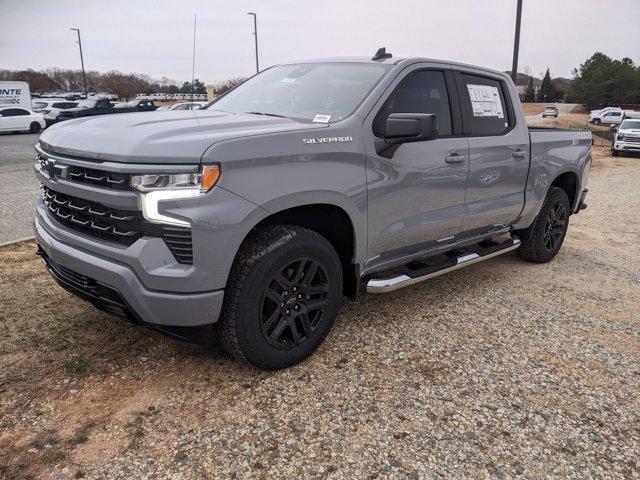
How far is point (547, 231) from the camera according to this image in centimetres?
552

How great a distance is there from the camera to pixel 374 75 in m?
3.56

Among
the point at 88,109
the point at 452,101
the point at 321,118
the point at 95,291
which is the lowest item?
the point at 95,291

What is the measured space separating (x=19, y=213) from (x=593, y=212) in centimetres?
930

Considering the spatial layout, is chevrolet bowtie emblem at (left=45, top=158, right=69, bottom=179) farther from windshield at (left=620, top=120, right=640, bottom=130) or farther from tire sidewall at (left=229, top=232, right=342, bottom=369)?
windshield at (left=620, top=120, right=640, bottom=130)

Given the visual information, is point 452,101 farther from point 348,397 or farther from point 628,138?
point 628,138

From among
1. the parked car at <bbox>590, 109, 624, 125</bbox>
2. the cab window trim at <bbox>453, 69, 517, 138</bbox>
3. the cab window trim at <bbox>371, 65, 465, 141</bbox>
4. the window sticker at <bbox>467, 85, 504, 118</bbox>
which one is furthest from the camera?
the parked car at <bbox>590, 109, 624, 125</bbox>

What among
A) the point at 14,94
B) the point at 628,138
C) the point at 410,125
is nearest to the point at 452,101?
the point at 410,125

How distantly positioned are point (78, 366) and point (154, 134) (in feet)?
4.90

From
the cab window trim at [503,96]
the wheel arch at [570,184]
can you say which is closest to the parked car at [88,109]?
the wheel arch at [570,184]

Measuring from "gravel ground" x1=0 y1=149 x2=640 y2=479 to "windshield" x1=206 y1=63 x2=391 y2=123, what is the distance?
1571 mm

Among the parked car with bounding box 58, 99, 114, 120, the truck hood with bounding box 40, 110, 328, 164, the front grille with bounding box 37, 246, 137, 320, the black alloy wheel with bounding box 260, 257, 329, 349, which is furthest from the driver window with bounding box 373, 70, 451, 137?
the parked car with bounding box 58, 99, 114, 120

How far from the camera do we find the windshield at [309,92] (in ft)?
11.2

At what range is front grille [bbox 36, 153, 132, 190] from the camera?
99.6 inches

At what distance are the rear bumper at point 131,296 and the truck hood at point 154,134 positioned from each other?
1.78 feet
